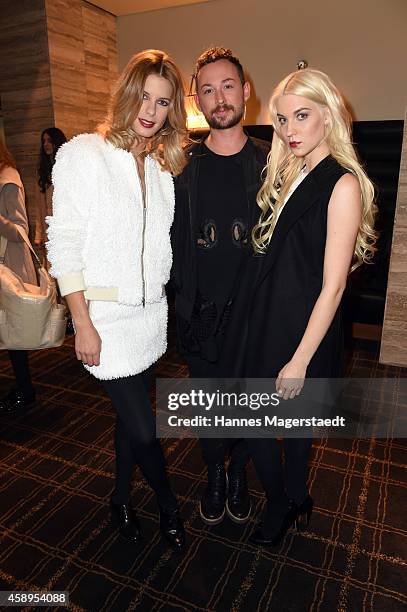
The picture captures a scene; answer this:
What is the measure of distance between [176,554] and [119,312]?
1107 millimetres

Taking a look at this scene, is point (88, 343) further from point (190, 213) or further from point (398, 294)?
point (398, 294)

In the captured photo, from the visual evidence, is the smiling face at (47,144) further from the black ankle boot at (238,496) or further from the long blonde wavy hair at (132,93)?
the black ankle boot at (238,496)

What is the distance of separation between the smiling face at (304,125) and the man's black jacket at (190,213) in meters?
0.31

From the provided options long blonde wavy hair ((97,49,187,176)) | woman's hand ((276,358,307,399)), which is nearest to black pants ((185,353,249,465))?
woman's hand ((276,358,307,399))

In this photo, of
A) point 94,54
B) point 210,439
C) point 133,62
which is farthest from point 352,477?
point 94,54

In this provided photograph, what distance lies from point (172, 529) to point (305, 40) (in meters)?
5.17

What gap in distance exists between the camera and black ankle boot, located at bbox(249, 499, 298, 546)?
6.33 ft

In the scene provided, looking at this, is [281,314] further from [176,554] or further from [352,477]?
[352,477]

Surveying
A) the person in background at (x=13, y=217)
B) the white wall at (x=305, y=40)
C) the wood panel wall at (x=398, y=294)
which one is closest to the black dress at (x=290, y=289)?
the person in background at (x=13, y=217)

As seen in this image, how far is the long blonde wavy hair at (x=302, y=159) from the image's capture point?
1.50 meters

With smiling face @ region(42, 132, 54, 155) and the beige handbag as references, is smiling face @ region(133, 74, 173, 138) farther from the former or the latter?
smiling face @ region(42, 132, 54, 155)

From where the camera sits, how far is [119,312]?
5.40ft

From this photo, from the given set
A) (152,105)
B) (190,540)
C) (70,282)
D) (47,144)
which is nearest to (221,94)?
(152,105)

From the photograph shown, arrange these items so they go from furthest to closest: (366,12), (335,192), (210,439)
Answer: (366,12), (210,439), (335,192)
